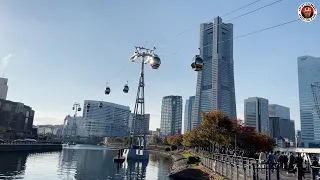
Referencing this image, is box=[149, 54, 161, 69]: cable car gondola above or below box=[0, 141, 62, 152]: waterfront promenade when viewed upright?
Answer: above

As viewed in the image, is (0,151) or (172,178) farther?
(0,151)

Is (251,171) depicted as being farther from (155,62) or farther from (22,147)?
(22,147)

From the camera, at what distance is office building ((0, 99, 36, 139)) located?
14288 centimetres

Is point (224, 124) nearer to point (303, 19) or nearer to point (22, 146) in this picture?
point (303, 19)

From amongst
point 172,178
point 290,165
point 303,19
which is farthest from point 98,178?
point 303,19

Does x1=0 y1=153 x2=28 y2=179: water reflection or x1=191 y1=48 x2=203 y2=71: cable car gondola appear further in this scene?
x1=0 y1=153 x2=28 y2=179: water reflection

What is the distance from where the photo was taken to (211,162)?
41156 mm

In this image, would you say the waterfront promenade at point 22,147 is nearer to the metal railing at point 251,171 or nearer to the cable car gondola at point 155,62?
the cable car gondola at point 155,62

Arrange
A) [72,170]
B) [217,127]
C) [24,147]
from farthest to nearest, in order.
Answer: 1. [24,147]
2. [217,127]
3. [72,170]

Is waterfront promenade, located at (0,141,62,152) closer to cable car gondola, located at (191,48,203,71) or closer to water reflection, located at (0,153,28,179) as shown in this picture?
water reflection, located at (0,153,28,179)

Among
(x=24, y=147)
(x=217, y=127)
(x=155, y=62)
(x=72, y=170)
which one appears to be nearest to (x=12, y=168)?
(x=72, y=170)

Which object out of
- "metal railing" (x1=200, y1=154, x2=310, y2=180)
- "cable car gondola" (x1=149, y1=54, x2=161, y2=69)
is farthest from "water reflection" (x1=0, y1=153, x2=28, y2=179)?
"metal railing" (x1=200, y1=154, x2=310, y2=180)

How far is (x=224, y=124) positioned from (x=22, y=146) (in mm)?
82997

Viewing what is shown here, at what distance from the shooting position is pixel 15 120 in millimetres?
152875
